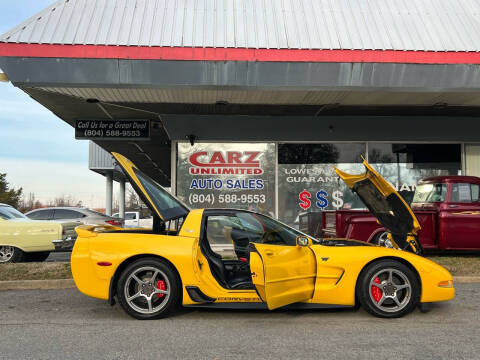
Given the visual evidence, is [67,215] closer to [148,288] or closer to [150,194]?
[150,194]

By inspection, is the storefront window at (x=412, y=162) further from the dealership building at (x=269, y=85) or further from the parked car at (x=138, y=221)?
the parked car at (x=138, y=221)

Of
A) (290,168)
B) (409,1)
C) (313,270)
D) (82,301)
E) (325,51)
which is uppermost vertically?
(409,1)

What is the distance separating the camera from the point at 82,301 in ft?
18.9

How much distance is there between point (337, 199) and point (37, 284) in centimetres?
870

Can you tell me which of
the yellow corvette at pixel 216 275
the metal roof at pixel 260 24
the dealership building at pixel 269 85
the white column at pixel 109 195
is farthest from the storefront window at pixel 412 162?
the white column at pixel 109 195

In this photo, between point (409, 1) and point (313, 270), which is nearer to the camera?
point (313, 270)

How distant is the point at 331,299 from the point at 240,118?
28.3ft

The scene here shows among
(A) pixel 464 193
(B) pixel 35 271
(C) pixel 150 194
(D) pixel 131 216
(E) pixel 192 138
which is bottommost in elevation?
(B) pixel 35 271

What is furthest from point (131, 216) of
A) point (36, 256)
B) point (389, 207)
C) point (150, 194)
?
point (389, 207)

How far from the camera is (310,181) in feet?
42.1

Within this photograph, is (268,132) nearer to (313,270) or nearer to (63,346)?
(313,270)

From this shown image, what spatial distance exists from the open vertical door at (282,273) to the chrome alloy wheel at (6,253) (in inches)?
280

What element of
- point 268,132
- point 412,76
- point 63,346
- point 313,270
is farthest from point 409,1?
point 63,346

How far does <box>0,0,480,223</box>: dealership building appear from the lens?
9281 millimetres
